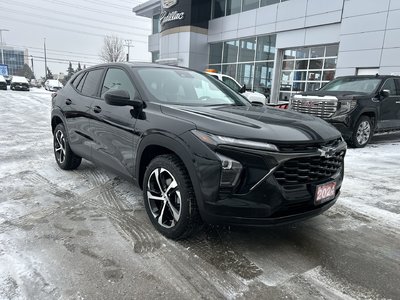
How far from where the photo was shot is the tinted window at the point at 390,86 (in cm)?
854

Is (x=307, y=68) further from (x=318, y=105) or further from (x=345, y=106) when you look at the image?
(x=345, y=106)

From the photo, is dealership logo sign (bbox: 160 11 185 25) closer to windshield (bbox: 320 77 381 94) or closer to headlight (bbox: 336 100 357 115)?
windshield (bbox: 320 77 381 94)

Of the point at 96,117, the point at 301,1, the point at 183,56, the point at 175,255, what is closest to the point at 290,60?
the point at 301,1

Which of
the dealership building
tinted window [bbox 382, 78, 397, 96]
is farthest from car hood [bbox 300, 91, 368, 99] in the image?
the dealership building

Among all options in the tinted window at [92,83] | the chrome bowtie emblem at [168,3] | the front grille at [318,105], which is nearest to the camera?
the tinted window at [92,83]

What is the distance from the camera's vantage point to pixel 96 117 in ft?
13.3

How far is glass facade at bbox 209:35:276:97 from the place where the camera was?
67.0 feet

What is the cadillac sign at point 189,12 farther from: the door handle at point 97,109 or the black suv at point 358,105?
the door handle at point 97,109

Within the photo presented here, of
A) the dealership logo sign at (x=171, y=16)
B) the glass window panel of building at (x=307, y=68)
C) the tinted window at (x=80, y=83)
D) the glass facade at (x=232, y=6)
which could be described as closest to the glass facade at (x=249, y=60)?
the glass window panel of building at (x=307, y=68)

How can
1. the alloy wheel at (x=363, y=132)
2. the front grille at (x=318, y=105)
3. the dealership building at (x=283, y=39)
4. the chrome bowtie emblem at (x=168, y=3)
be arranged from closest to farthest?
the front grille at (x=318, y=105), the alloy wheel at (x=363, y=132), the dealership building at (x=283, y=39), the chrome bowtie emblem at (x=168, y=3)

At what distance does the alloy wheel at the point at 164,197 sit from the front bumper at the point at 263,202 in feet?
1.26

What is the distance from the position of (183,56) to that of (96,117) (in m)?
22.0

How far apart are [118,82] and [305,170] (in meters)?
2.43

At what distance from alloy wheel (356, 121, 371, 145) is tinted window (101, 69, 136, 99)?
6.22m
